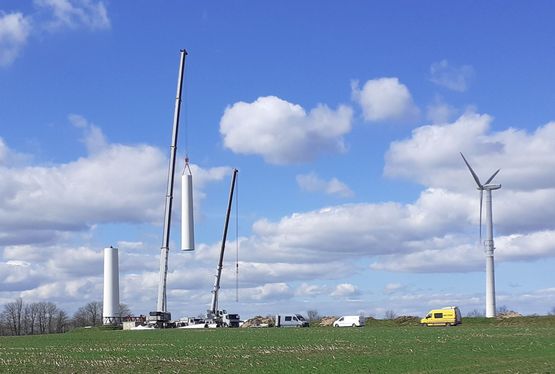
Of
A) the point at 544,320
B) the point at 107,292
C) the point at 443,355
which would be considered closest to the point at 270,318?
the point at 107,292

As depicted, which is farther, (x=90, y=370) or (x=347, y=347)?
(x=347, y=347)

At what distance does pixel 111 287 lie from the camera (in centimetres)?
12781

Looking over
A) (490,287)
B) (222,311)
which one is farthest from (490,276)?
(222,311)

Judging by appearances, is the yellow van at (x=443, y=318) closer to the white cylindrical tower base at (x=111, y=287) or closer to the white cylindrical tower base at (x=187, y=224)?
the white cylindrical tower base at (x=187, y=224)

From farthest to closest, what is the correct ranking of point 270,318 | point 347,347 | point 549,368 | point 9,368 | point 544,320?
point 270,318 → point 544,320 → point 347,347 → point 9,368 → point 549,368

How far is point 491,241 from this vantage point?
107 metres

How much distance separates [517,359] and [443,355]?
169 inches

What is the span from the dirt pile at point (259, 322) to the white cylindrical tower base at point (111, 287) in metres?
21.4

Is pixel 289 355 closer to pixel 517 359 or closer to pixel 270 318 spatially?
pixel 517 359

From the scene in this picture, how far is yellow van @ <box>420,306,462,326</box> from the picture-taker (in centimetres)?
9800

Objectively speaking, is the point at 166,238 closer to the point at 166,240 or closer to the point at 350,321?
the point at 166,240

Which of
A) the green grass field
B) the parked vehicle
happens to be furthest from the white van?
the green grass field

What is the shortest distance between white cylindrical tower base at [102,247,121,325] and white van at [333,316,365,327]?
39522 mm

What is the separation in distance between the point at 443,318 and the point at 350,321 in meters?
12.9
